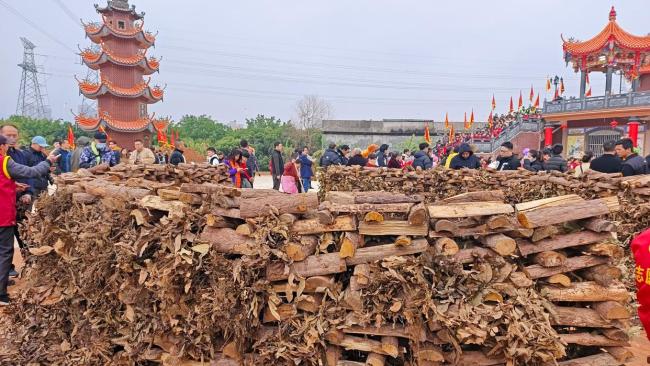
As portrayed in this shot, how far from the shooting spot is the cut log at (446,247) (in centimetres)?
257

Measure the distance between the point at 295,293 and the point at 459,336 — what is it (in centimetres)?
106

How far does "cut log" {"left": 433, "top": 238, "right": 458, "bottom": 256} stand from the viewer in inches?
101

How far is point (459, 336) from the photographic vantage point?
7.97 feet

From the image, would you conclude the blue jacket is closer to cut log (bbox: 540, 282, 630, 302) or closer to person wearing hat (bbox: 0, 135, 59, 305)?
person wearing hat (bbox: 0, 135, 59, 305)

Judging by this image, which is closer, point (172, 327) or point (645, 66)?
point (172, 327)

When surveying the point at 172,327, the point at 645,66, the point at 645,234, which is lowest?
the point at 172,327

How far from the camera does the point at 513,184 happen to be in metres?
7.48

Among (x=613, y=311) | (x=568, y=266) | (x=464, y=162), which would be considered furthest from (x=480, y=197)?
(x=464, y=162)

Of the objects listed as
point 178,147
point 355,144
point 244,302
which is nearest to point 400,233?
point 244,302

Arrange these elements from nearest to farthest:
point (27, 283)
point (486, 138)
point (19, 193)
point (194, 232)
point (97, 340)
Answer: point (194, 232) → point (97, 340) → point (27, 283) → point (19, 193) → point (486, 138)

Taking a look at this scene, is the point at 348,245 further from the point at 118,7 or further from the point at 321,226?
the point at 118,7

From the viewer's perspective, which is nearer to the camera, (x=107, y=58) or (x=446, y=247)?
(x=446, y=247)

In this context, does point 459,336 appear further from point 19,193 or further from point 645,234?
point 19,193

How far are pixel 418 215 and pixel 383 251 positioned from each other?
0.33 meters
